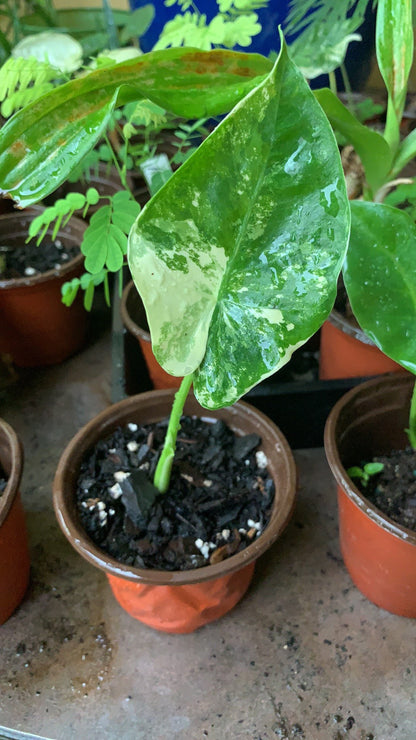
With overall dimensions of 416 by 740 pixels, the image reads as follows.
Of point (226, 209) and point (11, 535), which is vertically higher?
point (226, 209)

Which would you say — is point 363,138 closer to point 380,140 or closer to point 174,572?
point 380,140

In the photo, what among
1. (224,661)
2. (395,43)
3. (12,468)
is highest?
(395,43)

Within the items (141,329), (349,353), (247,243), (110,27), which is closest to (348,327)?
(349,353)

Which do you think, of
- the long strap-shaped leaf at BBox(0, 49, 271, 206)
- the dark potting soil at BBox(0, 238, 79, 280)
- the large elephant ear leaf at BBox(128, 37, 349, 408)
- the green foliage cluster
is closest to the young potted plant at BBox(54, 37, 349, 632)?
the large elephant ear leaf at BBox(128, 37, 349, 408)

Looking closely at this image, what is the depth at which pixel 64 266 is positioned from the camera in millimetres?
1265

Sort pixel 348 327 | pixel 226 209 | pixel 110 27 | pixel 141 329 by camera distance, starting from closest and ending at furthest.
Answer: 1. pixel 226 209
2. pixel 348 327
3. pixel 141 329
4. pixel 110 27

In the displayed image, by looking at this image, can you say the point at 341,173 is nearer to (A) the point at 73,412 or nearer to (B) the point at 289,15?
(A) the point at 73,412

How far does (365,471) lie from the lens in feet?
3.06

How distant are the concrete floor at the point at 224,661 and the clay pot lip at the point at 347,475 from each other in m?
0.26

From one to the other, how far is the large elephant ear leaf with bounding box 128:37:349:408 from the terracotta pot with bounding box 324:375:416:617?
0.35m

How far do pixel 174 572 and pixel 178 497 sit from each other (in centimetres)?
16

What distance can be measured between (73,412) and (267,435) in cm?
54

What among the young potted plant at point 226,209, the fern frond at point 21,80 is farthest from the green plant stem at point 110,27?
the young potted plant at point 226,209

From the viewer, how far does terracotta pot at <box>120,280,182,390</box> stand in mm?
1136
